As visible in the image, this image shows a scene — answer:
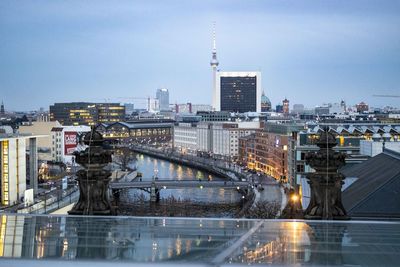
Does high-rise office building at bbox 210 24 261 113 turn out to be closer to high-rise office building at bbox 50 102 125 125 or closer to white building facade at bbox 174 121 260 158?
high-rise office building at bbox 50 102 125 125

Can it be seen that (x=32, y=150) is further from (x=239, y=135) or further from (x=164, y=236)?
(x=239, y=135)

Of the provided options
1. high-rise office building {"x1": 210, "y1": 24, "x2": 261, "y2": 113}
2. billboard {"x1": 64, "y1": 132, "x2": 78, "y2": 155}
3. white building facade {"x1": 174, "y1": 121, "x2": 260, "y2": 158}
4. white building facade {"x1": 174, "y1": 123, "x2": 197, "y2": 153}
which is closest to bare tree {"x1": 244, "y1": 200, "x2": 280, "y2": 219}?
billboard {"x1": 64, "y1": 132, "x2": 78, "y2": 155}

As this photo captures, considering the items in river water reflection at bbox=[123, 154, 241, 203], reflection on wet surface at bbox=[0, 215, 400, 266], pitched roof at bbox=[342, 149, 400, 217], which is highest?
reflection on wet surface at bbox=[0, 215, 400, 266]

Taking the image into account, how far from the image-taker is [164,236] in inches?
176

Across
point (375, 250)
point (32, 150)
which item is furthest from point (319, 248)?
point (32, 150)

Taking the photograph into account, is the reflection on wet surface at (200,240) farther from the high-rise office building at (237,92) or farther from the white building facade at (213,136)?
the high-rise office building at (237,92)

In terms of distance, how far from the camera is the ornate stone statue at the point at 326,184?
6.38m

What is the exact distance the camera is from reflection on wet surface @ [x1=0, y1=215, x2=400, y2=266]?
3.53m

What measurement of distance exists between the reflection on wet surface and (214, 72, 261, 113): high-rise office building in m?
166

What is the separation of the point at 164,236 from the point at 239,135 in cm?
7723

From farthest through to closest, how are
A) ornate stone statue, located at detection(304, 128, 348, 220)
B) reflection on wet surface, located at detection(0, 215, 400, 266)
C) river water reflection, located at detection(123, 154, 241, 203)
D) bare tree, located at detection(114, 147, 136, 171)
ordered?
bare tree, located at detection(114, 147, 136, 171)
river water reflection, located at detection(123, 154, 241, 203)
ornate stone statue, located at detection(304, 128, 348, 220)
reflection on wet surface, located at detection(0, 215, 400, 266)

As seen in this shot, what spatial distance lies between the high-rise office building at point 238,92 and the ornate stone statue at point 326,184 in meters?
165

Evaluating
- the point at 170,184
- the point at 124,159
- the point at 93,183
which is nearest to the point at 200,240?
the point at 93,183

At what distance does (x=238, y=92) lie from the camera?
17288 cm
